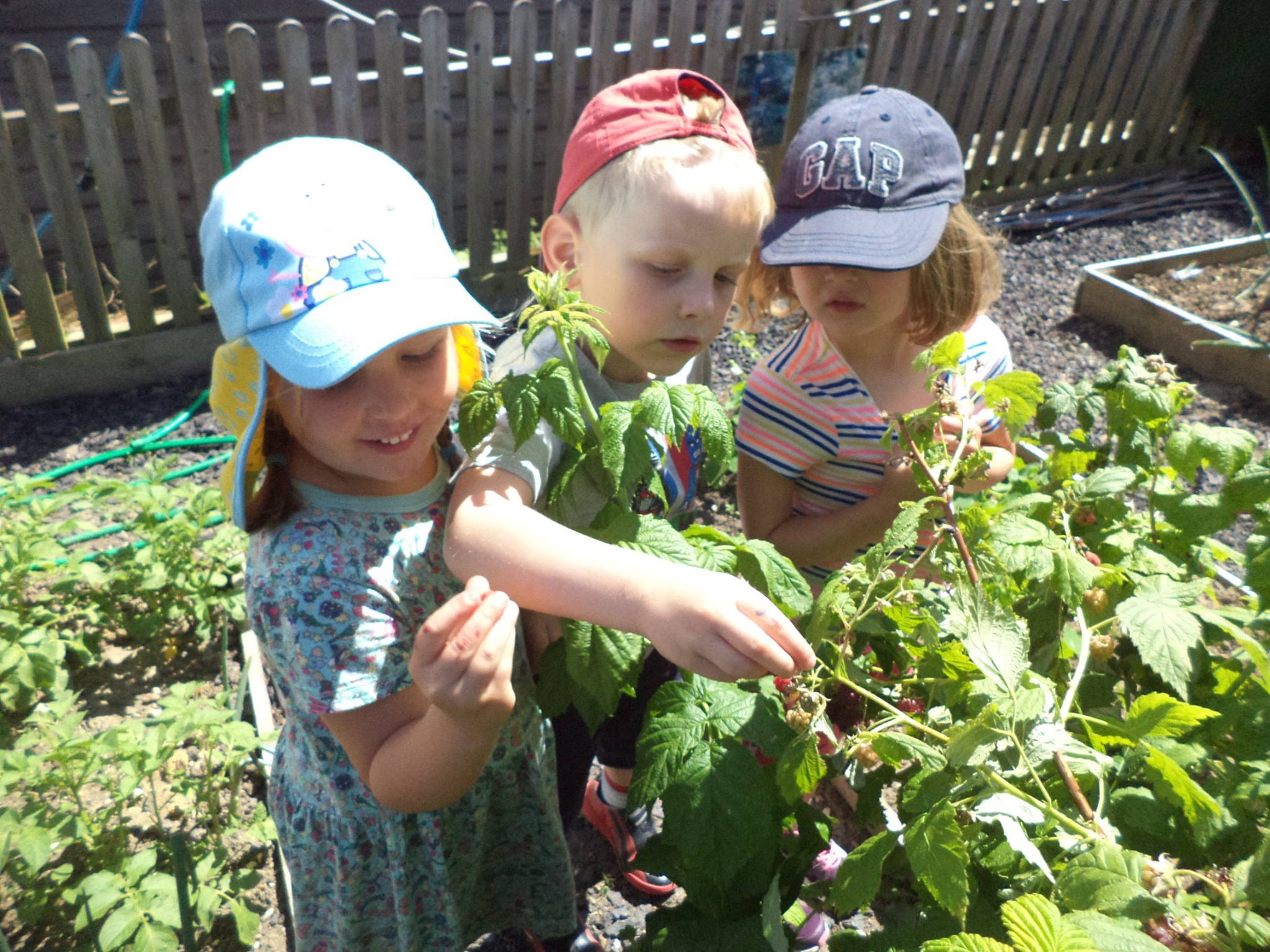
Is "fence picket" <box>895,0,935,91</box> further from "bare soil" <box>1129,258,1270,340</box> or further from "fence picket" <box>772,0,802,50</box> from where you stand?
"bare soil" <box>1129,258,1270,340</box>

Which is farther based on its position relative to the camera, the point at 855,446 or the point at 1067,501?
the point at 855,446

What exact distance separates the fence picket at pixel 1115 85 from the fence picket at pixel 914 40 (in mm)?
1996

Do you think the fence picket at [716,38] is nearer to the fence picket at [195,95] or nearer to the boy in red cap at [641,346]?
the fence picket at [195,95]

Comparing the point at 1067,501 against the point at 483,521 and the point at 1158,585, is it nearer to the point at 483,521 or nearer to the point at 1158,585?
the point at 1158,585

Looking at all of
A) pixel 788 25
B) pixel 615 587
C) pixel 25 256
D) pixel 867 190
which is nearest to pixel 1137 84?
pixel 788 25

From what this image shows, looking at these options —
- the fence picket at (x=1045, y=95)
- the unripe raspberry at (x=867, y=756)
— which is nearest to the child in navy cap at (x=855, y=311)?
the unripe raspberry at (x=867, y=756)

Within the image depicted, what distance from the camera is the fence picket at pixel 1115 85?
305 inches

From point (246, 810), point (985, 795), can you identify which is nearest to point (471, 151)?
point (246, 810)

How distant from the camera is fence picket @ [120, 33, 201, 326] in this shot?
4.39 meters

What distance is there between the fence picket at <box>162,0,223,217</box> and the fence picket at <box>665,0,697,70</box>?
8.45ft

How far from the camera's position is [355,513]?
149 centimetres

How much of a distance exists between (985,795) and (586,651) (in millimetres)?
519

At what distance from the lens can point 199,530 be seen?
10.2 feet

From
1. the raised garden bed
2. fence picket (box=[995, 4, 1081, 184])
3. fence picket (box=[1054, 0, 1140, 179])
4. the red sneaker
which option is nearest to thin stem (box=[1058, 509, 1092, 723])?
the red sneaker
